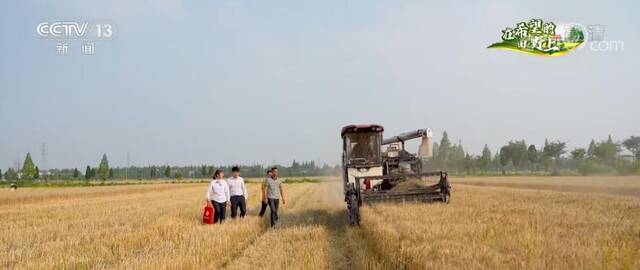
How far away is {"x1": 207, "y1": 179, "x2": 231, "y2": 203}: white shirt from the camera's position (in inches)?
517

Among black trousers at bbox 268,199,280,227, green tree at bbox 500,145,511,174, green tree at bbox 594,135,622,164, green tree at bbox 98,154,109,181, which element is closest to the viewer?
black trousers at bbox 268,199,280,227

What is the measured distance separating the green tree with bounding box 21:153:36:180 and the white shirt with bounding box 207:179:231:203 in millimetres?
113380

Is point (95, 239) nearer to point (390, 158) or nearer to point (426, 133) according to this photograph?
point (390, 158)

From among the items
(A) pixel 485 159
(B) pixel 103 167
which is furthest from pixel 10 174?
(A) pixel 485 159

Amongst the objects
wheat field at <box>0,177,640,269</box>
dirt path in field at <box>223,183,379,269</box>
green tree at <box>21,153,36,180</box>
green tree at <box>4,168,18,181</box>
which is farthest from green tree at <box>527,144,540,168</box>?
green tree at <box>4,168,18,181</box>

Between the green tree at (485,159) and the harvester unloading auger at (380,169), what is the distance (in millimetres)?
87786

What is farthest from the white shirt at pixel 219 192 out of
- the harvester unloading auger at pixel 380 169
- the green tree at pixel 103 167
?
the green tree at pixel 103 167

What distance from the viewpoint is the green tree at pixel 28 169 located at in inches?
4291

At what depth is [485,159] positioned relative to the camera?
10162 centimetres

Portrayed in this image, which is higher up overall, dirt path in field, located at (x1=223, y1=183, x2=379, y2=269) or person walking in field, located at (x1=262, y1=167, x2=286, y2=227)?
person walking in field, located at (x1=262, y1=167, x2=286, y2=227)

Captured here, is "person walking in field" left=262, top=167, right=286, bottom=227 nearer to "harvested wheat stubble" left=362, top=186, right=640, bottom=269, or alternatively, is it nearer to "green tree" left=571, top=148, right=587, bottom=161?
"harvested wheat stubble" left=362, top=186, right=640, bottom=269

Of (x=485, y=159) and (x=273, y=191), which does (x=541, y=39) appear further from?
(x=485, y=159)

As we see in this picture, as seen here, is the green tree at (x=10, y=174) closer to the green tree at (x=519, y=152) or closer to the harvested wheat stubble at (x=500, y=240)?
the green tree at (x=519, y=152)

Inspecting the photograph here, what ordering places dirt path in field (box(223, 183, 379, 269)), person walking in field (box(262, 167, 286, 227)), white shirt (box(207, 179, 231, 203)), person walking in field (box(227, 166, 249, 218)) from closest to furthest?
dirt path in field (box(223, 183, 379, 269)) < white shirt (box(207, 179, 231, 203)) < person walking in field (box(262, 167, 286, 227)) < person walking in field (box(227, 166, 249, 218))
